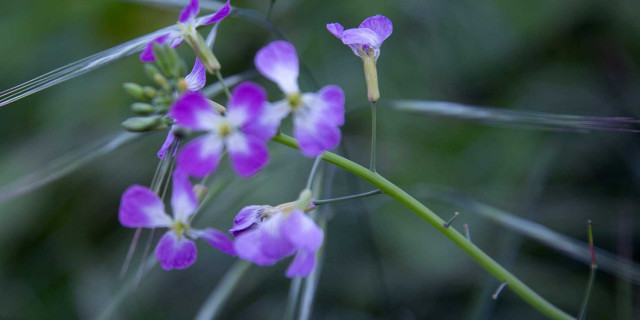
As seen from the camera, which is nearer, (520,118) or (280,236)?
(280,236)

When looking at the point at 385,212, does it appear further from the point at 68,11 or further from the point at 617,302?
the point at 68,11

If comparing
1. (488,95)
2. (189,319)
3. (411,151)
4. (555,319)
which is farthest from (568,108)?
(189,319)

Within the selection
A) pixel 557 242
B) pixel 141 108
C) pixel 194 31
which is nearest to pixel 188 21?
pixel 194 31

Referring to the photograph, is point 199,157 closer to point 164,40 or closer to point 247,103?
point 247,103

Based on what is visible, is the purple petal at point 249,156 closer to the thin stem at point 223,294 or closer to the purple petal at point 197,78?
the purple petal at point 197,78

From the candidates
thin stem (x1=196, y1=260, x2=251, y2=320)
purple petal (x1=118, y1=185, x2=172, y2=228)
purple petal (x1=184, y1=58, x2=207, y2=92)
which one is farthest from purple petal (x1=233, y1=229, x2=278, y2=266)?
thin stem (x1=196, y1=260, x2=251, y2=320)

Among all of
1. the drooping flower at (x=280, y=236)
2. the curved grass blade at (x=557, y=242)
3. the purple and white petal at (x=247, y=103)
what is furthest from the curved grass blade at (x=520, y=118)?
the purple and white petal at (x=247, y=103)

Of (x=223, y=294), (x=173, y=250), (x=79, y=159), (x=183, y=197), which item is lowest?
(x=223, y=294)

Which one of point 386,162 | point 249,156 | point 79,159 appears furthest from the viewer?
point 386,162
